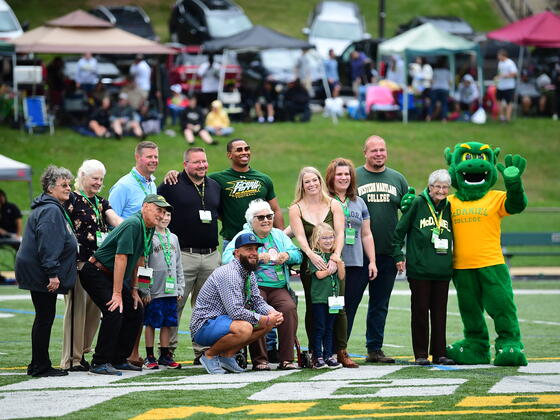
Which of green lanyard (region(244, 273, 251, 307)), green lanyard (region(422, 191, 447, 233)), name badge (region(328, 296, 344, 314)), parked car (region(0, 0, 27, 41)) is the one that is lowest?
name badge (region(328, 296, 344, 314))

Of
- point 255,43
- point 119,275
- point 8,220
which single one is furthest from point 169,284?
point 255,43

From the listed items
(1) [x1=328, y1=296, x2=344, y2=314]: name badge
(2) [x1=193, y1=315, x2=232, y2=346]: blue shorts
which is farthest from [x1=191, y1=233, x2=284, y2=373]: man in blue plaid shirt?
(1) [x1=328, y1=296, x2=344, y2=314]: name badge

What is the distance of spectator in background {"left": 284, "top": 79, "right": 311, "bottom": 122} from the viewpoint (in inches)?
1177

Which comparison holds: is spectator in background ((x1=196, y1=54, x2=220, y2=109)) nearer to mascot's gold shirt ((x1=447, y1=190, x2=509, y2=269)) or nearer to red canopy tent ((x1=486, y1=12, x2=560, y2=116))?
red canopy tent ((x1=486, y1=12, x2=560, y2=116))

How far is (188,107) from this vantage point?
91.2 feet

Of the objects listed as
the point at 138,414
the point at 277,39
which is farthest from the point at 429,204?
the point at 277,39

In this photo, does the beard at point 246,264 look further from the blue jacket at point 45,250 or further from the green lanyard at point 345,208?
the blue jacket at point 45,250

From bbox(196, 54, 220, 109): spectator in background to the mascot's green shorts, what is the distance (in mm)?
19593

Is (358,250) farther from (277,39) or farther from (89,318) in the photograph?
(277,39)

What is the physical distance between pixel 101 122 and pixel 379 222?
58.7 feet

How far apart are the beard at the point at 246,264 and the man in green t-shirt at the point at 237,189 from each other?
999mm

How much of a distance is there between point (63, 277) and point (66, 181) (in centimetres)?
78

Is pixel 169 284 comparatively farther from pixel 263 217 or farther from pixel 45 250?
pixel 45 250

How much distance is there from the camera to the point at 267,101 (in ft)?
99.1
